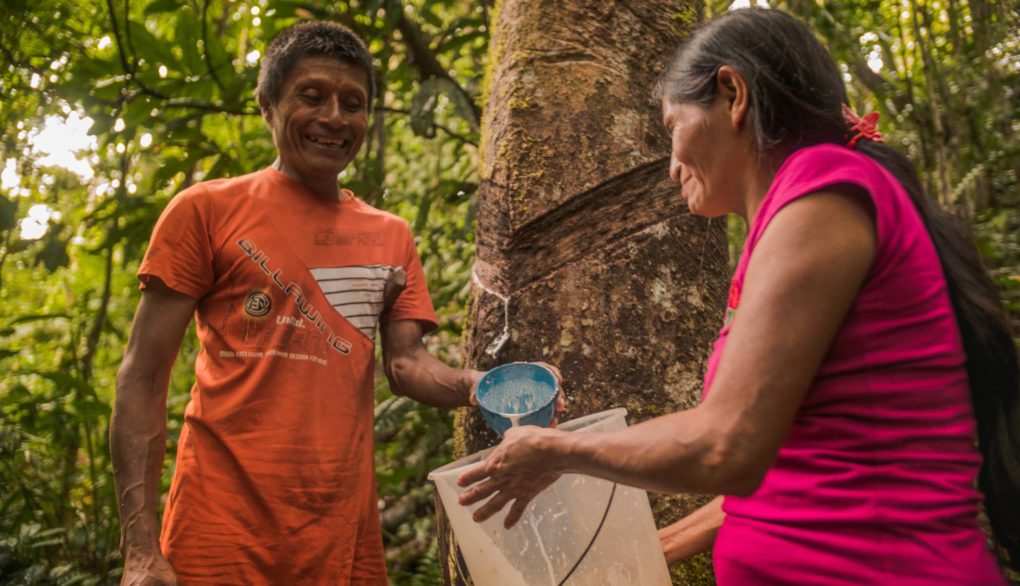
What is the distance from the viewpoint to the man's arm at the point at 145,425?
154 cm

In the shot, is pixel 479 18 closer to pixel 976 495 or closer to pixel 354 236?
pixel 354 236

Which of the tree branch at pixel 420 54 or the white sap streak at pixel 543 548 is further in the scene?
the tree branch at pixel 420 54

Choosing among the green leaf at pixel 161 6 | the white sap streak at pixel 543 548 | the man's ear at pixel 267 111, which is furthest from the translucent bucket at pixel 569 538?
the green leaf at pixel 161 6

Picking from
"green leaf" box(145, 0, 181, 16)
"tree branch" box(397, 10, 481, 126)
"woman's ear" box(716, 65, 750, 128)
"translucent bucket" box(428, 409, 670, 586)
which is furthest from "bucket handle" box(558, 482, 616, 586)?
"green leaf" box(145, 0, 181, 16)

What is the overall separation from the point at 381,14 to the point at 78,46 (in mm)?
1461

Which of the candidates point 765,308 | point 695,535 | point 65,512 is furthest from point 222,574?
point 65,512

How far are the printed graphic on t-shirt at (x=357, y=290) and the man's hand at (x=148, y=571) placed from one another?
0.68m

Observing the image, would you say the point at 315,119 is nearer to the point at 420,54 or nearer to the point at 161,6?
the point at 161,6

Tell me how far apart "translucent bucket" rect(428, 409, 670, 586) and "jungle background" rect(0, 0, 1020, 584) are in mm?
1087

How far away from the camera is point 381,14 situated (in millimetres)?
3865

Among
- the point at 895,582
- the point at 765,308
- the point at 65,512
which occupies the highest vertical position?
the point at 765,308

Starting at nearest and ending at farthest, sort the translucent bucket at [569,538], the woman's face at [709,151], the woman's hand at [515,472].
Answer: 1. the woman's hand at [515,472]
2. the woman's face at [709,151]
3. the translucent bucket at [569,538]

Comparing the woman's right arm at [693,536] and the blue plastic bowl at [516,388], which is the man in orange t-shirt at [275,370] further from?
the woman's right arm at [693,536]

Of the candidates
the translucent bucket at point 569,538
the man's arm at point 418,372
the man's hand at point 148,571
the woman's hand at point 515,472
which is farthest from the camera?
the man's arm at point 418,372
